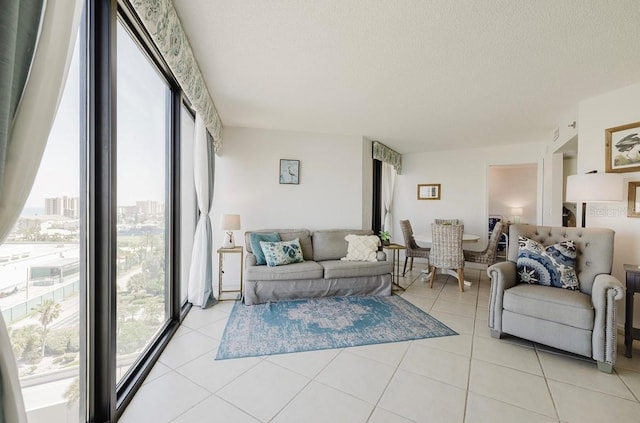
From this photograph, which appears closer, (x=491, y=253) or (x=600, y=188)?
(x=600, y=188)

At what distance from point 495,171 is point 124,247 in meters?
8.28

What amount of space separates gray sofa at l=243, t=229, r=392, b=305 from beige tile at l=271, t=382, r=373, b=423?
5.06 feet

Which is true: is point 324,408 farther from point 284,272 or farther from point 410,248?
point 410,248

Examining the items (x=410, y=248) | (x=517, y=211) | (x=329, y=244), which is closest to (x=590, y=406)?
(x=329, y=244)

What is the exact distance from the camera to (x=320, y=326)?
2578mm

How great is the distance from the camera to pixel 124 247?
5.43 feet

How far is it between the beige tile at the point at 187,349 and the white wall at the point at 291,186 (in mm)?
1620

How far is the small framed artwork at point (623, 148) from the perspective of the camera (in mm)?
2525

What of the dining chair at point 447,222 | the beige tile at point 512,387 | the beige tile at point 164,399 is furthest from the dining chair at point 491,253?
the beige tile at point 164,399

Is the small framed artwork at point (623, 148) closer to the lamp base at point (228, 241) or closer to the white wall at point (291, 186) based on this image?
the white wall at point (291, 186)

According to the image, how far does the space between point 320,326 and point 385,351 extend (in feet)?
2.26

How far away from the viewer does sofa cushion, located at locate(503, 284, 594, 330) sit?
1962mm

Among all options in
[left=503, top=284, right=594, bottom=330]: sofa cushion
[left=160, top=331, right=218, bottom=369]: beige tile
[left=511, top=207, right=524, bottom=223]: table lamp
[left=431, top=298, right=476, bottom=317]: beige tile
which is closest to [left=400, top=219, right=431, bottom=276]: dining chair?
[left=431, top=298, right=476, bottom=317]: beige tile

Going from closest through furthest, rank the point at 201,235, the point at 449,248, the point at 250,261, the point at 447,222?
the point at 201,235 < the point at 250,261 < the point at 449,248 < the point at 447,222
